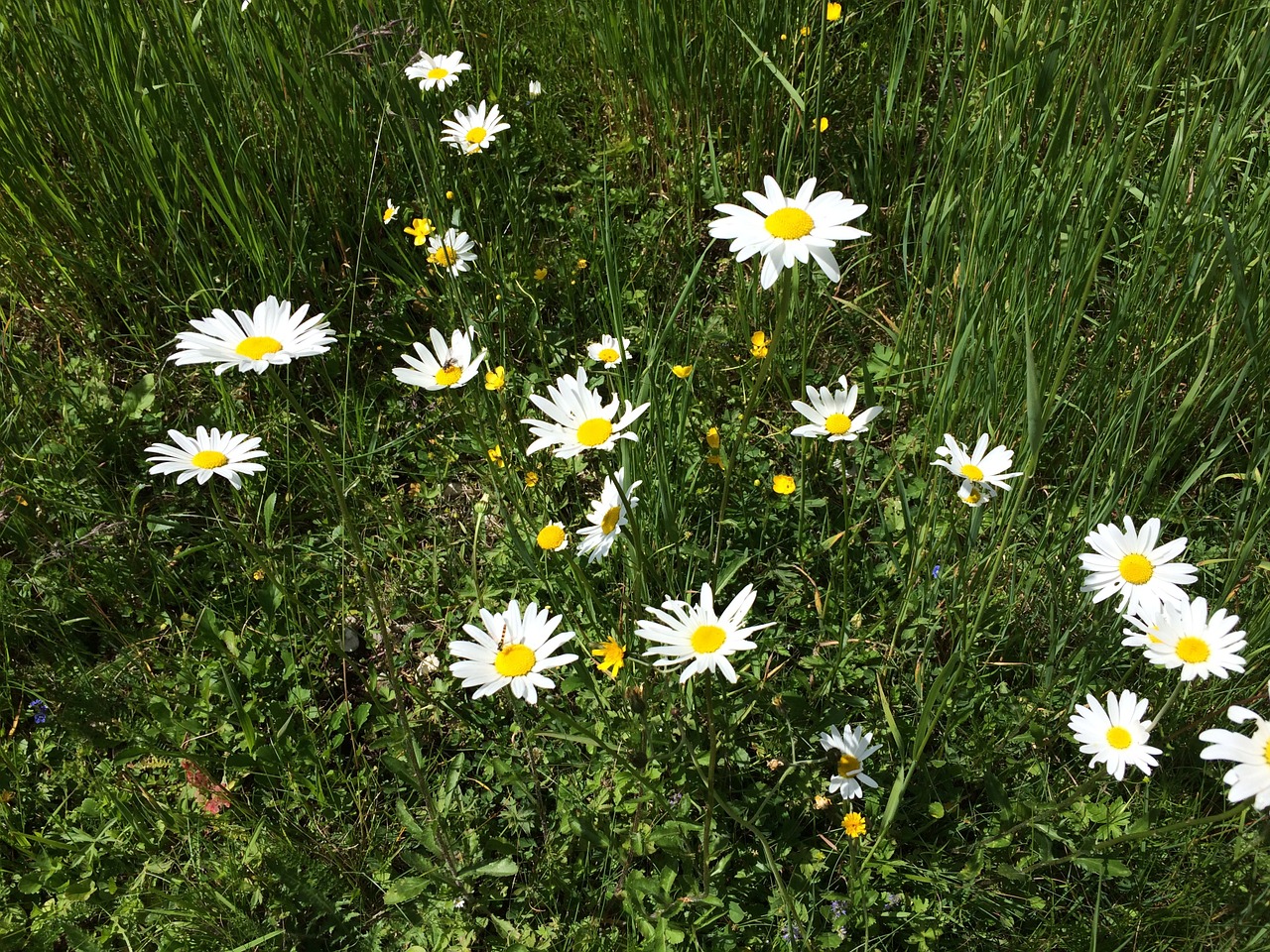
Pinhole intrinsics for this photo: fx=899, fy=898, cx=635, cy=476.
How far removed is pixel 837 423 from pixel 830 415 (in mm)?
40

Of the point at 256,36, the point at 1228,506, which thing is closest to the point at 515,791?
the point at 1228,506

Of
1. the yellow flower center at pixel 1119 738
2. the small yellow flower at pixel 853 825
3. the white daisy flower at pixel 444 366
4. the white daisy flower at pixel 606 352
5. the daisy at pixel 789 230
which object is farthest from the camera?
the white daisy flower at pixel 606 352

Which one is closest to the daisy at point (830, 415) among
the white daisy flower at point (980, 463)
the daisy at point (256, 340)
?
the white daisy flower at point (980, 463)

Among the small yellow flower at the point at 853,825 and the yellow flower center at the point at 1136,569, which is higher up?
the yellow flower center at the point at 1136,569

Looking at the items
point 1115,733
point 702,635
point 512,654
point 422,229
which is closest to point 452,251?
point 422,229

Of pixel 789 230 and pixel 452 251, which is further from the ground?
pixel 452 251

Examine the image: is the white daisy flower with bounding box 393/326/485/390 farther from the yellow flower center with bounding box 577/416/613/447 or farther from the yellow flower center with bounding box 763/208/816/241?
the yellow flower center with bounding box 763/208/816/241

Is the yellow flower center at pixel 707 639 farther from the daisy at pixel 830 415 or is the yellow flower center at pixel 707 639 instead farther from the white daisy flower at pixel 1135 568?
the white daisy flower at pixel 1135 568

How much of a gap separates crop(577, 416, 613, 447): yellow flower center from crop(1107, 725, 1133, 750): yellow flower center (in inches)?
40.1

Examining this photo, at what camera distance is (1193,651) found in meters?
1.50

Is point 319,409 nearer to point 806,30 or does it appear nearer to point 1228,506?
point 806,30

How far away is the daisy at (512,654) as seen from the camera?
4.58 ft

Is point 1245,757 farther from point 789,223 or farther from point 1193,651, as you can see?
point 789,223

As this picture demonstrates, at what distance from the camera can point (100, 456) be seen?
237cm
